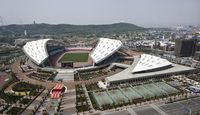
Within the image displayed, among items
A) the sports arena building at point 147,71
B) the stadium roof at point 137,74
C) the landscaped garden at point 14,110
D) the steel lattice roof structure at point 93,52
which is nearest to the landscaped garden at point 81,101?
the sports arena building at point 147,71

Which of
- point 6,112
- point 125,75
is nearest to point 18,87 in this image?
point 6,112

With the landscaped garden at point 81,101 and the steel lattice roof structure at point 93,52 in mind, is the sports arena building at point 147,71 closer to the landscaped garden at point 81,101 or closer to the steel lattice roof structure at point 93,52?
the landscaped garden at point 81,101

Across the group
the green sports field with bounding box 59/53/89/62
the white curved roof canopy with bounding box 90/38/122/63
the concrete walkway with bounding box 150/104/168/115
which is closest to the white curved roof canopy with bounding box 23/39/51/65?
the green sports field with bounding box 59/53/89/62

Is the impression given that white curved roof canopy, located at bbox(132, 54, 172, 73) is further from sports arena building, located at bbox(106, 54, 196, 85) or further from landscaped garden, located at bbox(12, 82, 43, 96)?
landscaped garden, located at bbox(12, 82, 43, 96)

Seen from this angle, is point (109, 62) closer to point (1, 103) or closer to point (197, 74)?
point (197, 74)

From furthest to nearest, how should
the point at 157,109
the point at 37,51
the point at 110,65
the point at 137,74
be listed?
the point at 37,51
the point at 110,65
the point at 137,74
the point at 157,109

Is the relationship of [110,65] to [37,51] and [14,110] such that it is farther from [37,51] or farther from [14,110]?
[14,110]

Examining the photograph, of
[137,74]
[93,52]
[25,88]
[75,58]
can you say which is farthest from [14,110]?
[75,58]
